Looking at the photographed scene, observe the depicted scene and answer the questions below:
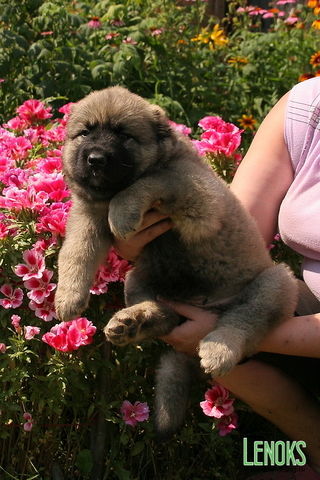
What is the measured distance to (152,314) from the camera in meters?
2.43

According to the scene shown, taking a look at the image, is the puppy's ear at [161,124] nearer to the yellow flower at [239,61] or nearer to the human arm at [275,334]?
the human arm at [275,334]

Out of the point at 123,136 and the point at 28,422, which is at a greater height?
the point at 123,136

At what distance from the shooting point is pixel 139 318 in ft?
7.70

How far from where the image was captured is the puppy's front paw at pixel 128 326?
87.9 inches

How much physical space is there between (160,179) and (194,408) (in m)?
1.15

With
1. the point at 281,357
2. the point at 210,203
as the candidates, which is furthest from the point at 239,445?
the point at 210,203

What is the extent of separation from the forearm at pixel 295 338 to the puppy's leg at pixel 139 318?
0.37 metres

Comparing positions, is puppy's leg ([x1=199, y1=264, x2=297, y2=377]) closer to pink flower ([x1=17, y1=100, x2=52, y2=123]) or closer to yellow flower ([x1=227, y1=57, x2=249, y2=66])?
pink flower ([x1=17, y1=100, x2=52, y2=123])

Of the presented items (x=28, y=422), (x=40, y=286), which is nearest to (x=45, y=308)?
(x=40, y=286)

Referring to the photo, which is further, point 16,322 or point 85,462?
point 85,462

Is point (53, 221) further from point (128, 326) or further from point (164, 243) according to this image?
point (128, 326)

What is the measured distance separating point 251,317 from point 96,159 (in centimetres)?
80

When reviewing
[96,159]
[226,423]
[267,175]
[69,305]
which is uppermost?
[96,159]

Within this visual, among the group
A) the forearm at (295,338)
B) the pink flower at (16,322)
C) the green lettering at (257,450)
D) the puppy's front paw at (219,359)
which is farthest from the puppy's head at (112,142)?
the green lettering at (257,450)
